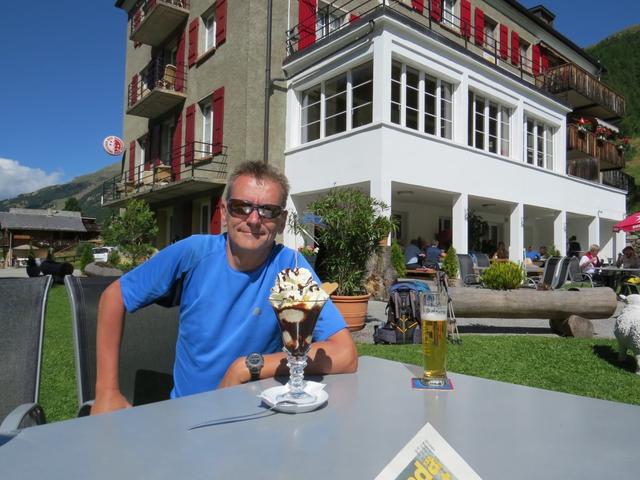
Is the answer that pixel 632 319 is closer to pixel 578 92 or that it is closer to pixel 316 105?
pixel 316 105

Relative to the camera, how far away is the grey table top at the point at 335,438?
2.85ft

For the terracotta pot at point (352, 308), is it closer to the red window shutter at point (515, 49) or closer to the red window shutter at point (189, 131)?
the red window shutter at point (189, 131)

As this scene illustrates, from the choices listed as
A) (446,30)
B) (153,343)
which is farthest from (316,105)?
(153,343)

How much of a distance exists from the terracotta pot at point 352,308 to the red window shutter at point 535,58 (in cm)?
Answer: 1728

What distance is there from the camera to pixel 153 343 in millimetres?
2041

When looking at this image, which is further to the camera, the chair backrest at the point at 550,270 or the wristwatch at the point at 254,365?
the chair backrest at the point at 550,270

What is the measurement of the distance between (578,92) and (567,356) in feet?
57.7

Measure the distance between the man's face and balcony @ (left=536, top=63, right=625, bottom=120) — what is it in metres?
20.0

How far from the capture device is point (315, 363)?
1537mm

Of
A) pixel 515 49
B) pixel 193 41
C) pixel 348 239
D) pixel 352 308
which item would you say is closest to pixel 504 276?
pixel 352 308

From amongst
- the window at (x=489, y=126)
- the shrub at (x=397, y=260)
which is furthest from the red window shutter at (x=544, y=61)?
the shrub at (x=397, y=260)

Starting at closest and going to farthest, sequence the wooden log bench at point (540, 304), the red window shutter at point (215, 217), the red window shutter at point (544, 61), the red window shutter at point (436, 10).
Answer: the wooden log bench at point (540, 304) < the red window shutter at point (215, 217) < the red window shutter at point (436, 10) < the red window shutter at point (544, 61)

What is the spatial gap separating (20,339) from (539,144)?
17.3 m

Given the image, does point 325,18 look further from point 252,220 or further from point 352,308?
point 252,220
